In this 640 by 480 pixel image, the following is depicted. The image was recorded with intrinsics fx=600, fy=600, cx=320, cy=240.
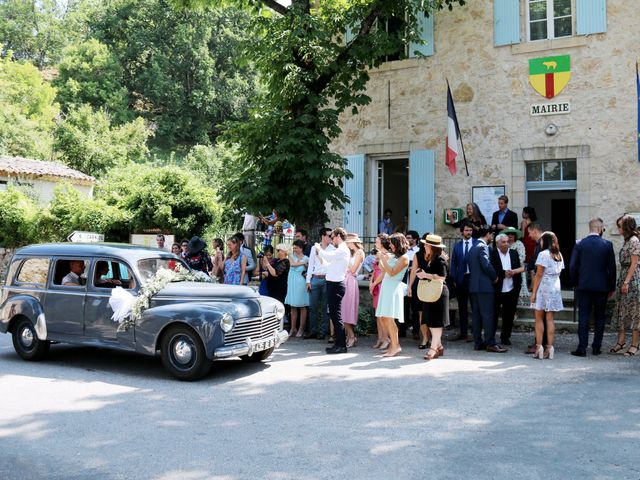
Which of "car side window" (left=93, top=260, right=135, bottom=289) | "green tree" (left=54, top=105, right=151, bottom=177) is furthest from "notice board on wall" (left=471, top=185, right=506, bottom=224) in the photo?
"green tree" (left=54, top=105, right=151, bottom=177)

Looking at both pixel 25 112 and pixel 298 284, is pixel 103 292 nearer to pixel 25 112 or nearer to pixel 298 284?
pixel 298 284

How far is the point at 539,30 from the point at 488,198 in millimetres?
3734

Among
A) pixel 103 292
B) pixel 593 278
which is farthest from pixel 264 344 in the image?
pixel 593 278

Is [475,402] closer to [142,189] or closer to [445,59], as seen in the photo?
[445,59]

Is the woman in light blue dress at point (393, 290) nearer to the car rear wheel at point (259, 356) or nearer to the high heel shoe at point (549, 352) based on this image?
the car rear wheel at point (259, 356)

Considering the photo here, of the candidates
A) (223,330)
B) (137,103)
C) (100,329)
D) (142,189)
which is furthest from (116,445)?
(137,103)

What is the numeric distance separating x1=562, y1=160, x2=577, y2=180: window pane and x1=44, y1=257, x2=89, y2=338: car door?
9705 millimetres

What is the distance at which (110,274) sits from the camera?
8031 millimetres

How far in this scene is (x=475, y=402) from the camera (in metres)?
6.22

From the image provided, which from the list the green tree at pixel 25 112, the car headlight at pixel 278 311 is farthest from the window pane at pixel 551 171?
the green tree at pixel 25 112

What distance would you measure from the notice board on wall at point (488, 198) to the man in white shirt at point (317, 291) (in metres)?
4.38

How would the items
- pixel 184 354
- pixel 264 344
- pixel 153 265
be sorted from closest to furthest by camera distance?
pixel 184 354
pixel 264 344
pixel 153 265

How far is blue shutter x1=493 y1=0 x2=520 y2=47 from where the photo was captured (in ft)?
42.5

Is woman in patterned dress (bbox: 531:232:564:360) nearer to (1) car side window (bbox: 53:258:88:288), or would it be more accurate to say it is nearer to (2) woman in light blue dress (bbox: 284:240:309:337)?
(2) woman in light blue dress (bbox: 284:240:309:337)
